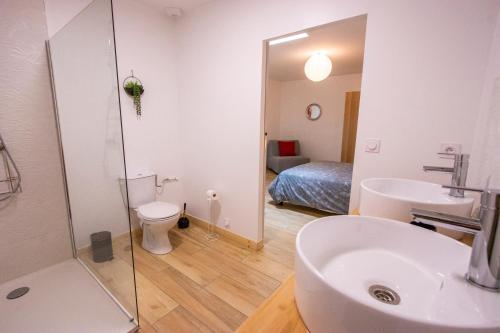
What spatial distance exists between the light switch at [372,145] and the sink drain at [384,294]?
1017mm

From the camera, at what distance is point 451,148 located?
1218 mm

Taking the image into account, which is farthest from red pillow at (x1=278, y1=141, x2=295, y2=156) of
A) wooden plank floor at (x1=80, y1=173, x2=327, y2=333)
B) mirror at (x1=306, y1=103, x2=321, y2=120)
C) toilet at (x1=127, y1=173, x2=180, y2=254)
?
toilet at (x1=127, y1=173, x2=180, y2=254)

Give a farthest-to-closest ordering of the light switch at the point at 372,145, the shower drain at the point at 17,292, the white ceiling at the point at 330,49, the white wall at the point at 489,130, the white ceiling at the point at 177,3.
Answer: the white ceiling at the point at 330,49 < the white ceiling at the point at 177,3 < the shower drain at the point at 17,292 < the light switch at the point at 372,145 < the white wall at the point at 489,130

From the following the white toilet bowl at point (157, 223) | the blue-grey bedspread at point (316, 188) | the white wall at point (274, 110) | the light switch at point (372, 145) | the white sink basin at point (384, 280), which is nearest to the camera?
the white sink basin at point (384, 280)

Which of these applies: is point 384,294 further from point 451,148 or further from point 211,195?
point 211,195

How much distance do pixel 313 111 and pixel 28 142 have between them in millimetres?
5381

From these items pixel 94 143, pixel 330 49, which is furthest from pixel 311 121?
pixel 94 143

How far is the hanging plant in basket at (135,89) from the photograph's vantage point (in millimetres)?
2211

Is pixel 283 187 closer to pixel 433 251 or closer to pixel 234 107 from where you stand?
pixel 234 107

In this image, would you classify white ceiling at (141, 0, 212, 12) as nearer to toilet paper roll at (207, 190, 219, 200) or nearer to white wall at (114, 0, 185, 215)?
white wall at (114, 0, 185, 215)

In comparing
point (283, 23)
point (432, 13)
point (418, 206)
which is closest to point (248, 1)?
point (283, 23)

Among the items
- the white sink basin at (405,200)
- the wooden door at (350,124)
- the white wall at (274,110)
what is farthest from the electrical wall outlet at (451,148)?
the white wall at (274,110)

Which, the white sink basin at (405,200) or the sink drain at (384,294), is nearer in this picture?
the sink drain at (384,294)

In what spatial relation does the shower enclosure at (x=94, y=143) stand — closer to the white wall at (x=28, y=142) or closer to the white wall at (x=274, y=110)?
the white wall at (x=28, y=142)
